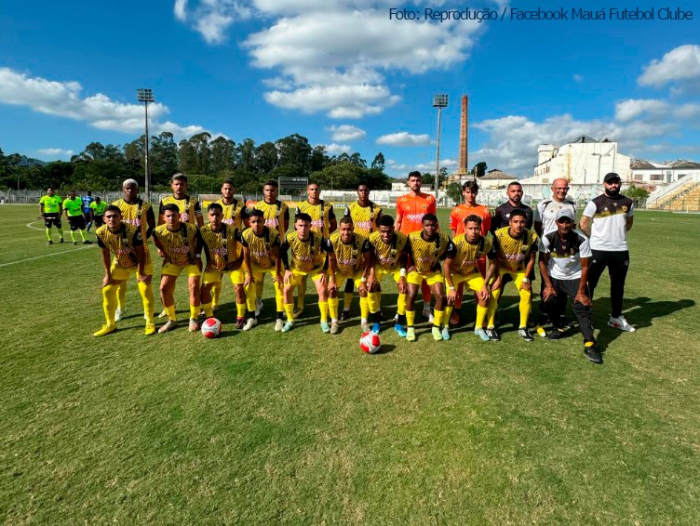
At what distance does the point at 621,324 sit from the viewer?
5453 mm

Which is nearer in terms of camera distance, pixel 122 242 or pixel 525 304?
pixel 525 304

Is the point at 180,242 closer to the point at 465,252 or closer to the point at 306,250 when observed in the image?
the point at 306,250

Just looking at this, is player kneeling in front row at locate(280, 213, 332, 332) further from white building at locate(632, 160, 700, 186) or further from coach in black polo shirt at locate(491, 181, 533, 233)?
white building at locate(632, 160, 700, 186)

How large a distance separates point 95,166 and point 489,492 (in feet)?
317

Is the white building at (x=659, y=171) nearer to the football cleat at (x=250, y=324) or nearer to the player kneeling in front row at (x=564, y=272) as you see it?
the player kneeling in front row at (x=564, y=272)

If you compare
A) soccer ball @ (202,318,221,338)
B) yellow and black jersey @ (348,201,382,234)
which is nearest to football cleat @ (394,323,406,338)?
yellow and black jersey @ (348,201,382,234)

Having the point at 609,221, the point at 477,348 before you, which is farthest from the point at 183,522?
the point at 609,221

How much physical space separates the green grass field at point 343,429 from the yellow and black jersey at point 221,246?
106 centimetres

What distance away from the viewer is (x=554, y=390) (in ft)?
12.2

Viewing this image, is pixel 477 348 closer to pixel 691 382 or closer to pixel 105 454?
pixel 691 382

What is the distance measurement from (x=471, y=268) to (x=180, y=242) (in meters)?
4.06

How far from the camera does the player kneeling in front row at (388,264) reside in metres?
5.37

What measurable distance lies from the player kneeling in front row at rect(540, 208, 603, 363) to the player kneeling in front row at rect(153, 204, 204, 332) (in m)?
4.82

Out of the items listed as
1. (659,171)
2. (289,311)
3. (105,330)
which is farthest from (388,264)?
(659,171)
